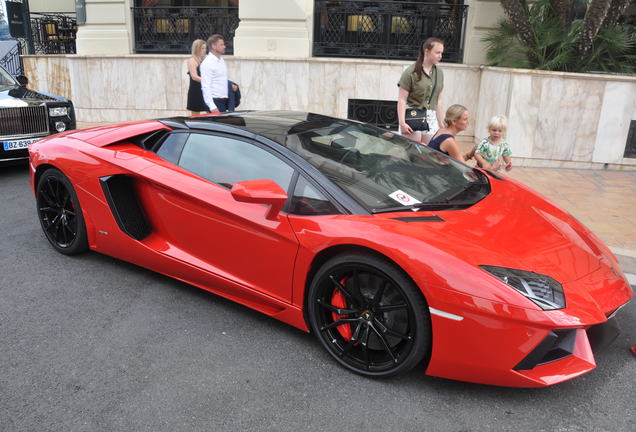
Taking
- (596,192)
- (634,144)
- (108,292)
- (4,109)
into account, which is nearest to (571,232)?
(108,292)

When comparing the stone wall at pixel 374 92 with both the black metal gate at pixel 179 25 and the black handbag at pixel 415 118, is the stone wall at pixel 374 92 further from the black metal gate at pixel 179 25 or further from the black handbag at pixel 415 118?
the black handbag at pixel 415 118

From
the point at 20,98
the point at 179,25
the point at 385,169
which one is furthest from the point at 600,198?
the point at 179,25

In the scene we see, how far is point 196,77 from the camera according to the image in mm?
7801

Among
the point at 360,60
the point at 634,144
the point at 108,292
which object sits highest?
the point at 360,60

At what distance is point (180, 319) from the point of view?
144 inches

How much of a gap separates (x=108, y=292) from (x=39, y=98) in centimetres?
494

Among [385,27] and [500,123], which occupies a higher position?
[385,27]

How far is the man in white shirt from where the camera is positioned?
7352mm

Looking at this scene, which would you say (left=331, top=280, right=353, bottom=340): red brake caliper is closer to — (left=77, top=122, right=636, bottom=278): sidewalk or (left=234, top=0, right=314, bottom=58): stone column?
(left=77, top=122, right=636, bottom=278): sidewalk

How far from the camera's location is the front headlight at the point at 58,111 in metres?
Result: 7.74

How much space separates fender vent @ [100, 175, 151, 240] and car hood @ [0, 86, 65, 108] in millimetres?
4252

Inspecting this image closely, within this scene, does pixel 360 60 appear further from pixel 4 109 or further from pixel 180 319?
pixel 180 319

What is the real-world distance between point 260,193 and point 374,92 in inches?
319

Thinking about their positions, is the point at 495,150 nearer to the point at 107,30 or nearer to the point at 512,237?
the point at 512,237
